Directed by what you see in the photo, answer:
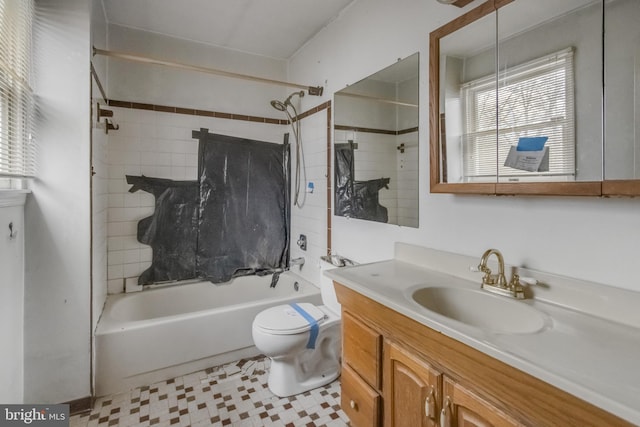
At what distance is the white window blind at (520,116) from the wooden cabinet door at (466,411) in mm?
792

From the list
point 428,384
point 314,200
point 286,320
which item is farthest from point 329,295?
point 428,384

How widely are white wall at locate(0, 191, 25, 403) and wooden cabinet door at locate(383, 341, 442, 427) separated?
1.65m

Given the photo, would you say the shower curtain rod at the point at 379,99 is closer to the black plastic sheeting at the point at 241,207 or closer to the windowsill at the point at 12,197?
the black plastic sheeting at the point at 241,207

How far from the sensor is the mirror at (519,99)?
1.03m

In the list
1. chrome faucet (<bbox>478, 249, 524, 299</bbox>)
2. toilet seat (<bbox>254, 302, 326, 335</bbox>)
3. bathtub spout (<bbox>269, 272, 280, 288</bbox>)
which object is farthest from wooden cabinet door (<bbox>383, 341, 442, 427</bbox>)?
bathtub spout (<bbox>269, 272, 280, 288</bbox>)

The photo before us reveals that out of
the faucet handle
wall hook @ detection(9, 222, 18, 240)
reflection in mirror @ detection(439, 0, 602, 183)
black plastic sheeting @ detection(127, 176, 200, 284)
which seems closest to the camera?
reflection in mirror @ detection(439, 0, 602, 183)

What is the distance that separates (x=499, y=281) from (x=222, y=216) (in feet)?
7.61

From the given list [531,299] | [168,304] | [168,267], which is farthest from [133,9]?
[531,299]

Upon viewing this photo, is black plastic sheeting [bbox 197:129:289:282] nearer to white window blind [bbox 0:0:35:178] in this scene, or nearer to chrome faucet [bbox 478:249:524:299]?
white window blind [bbox 0:0:35:178]

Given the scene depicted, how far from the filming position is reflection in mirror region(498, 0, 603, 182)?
1.02 meters

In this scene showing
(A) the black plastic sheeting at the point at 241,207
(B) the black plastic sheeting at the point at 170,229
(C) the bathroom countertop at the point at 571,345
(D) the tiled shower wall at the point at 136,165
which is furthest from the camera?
(A) the black plastic sheeting at the point at 241,207

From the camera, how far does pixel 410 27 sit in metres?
1.71

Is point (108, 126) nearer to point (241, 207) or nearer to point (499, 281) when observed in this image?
point (241, 207)

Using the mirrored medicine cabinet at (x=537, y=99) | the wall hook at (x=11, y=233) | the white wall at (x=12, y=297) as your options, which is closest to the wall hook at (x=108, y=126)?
the white wall at (x=12, y=297)
